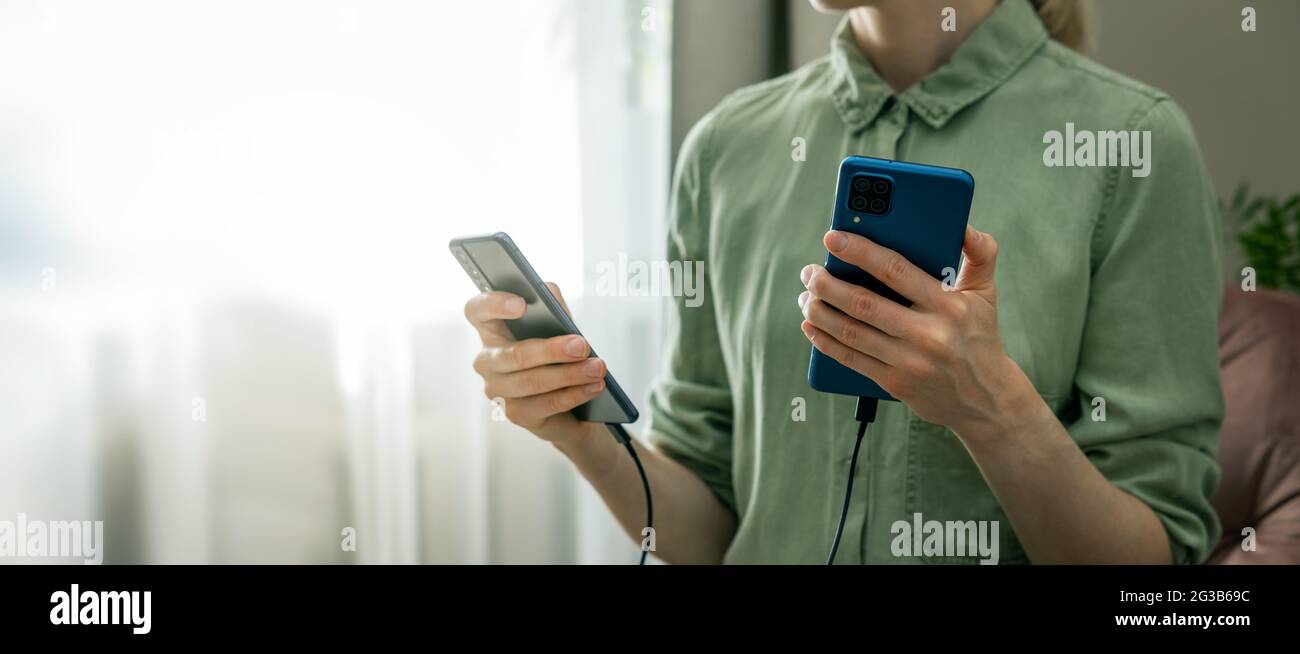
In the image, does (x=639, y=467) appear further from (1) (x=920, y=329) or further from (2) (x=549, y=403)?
(1) (x=920, y=329)

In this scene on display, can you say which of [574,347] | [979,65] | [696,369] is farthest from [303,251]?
[979,65]

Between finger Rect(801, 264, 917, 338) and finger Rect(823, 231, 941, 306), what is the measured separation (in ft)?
0.03

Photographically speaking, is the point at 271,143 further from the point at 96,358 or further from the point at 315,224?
the point at 96,358

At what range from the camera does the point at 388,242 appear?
4.22 feet

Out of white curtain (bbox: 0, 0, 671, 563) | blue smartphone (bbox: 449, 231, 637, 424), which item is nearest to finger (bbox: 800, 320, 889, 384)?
blue smartphone (bbox: 449, 231, 637, 424)

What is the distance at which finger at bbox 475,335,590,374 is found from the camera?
552 mm

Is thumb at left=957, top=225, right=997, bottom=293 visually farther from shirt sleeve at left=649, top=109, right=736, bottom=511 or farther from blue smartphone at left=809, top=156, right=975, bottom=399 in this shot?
shirt sleeve at left=649, top=109, right=736, bottom=511

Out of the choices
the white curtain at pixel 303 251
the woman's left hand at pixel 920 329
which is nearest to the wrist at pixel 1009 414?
the woman's left hand at pixel 920 329

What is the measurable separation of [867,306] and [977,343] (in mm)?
65

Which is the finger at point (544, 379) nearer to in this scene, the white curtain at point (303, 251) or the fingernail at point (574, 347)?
the fingernail at point (574, 347)

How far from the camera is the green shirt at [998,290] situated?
1.93 ft

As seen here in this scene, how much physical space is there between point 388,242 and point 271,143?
198 millimetres
